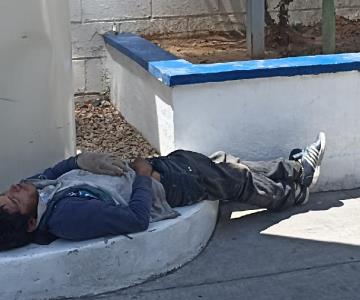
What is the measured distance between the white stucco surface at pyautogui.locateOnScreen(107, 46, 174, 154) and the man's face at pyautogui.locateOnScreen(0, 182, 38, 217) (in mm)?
1265

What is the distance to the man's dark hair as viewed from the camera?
373 centimetres

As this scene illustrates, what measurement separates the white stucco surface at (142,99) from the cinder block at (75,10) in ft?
1.09

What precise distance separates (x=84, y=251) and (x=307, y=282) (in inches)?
41.3

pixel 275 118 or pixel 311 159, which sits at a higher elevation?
pixel 275 118

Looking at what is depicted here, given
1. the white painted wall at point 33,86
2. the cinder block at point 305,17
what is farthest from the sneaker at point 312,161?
the cinder block at point 305,17

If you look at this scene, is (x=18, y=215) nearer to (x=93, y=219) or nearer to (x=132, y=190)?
(x=93, y=219)

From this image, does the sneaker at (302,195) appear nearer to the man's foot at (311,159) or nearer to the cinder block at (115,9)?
the man's foot at (311,159)

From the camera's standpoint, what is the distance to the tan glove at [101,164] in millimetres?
4160

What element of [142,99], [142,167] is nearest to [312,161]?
[142,167]

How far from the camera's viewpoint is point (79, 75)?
685 centimetres

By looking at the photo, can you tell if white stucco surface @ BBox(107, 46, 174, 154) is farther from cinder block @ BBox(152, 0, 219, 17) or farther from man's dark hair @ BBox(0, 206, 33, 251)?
man's dark hair @ BBox(0, 206, 33, 251)

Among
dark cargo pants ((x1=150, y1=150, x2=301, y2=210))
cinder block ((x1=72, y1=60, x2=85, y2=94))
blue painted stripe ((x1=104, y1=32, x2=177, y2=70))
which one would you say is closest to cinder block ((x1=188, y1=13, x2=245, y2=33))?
blue painted stripe ((x1=104, y1=32, x2=177, y2=70))

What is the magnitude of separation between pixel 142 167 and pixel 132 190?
0.89 feet

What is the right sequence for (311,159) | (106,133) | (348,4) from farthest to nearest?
(348,4)
(106,133)
(311,159)
